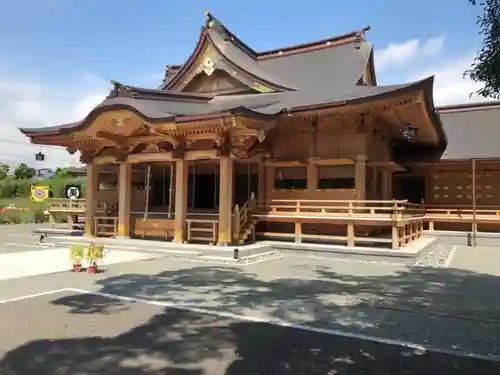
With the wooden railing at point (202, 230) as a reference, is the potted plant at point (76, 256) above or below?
below

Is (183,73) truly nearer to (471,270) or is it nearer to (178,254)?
(178,254)

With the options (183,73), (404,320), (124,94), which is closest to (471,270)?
(404,320)

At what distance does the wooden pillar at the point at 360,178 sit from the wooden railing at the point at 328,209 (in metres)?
0.31

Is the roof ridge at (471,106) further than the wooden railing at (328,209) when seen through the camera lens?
Yes

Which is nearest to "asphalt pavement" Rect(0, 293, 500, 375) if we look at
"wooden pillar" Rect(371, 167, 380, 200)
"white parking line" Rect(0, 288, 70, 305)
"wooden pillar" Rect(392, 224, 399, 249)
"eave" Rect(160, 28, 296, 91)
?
"white parking line" Rect(0, 288, 70, 305)

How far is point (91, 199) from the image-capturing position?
16.2 meters

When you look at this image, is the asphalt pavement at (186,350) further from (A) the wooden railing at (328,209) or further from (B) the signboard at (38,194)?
(B) the signboard at (38,194)

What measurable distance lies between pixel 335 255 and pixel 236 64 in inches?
328

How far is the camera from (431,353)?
4.50 metres

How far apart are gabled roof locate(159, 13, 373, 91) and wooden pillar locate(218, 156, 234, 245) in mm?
4731

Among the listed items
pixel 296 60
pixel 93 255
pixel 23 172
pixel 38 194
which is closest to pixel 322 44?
pixel 296 60

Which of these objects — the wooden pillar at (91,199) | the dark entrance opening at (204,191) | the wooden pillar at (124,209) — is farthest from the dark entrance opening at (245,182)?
the wooden pillar at (91,199)

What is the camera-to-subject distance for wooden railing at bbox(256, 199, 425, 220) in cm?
1285

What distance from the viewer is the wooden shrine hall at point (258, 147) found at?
12.9 m
